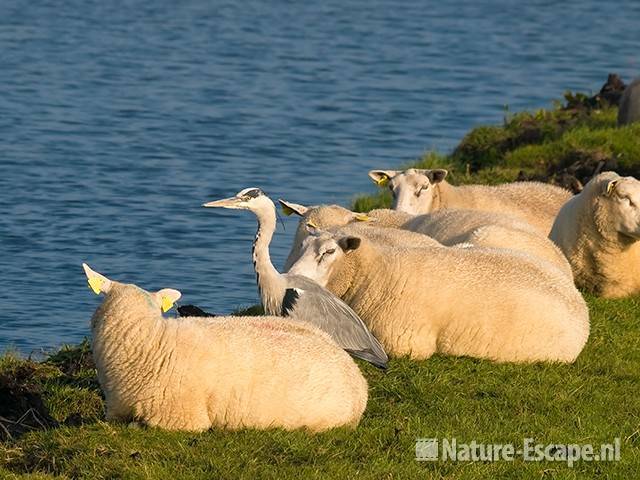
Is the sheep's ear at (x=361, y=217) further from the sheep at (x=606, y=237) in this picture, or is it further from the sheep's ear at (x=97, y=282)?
the sheep's ear at (x=97, y=282)

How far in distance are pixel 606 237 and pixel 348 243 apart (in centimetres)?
291

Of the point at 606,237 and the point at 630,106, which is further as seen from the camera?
the point at 630,106

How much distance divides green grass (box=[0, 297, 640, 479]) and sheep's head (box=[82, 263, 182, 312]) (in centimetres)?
67

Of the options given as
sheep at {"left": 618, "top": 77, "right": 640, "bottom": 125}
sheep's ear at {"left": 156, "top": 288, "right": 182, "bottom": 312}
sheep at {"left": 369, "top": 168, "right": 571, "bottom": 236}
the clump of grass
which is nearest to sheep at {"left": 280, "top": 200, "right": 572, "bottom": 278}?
sheep at {"left": 369, "top": 168, "right": 571, "bottom": 236}

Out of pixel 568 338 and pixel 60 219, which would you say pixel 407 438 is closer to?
pixel 568 338

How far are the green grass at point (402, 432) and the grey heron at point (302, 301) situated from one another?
0.20 metres

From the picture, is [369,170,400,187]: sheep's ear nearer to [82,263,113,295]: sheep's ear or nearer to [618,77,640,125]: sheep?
[618,77,640,125]: sheep

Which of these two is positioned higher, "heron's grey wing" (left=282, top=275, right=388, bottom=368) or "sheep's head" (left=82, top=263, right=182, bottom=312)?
"sheep's head" (left=82, top=263, right=182, bottom=312)

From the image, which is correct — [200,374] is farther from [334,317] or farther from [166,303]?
[334,317]

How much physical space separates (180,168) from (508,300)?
35.3 feet

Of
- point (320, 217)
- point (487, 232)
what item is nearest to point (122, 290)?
point (320, 217)

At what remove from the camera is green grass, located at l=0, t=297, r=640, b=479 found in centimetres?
726

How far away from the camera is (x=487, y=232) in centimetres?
1100

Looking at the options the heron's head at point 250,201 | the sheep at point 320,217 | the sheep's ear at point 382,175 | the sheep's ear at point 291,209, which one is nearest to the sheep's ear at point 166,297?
the heron's head at point 250,201
